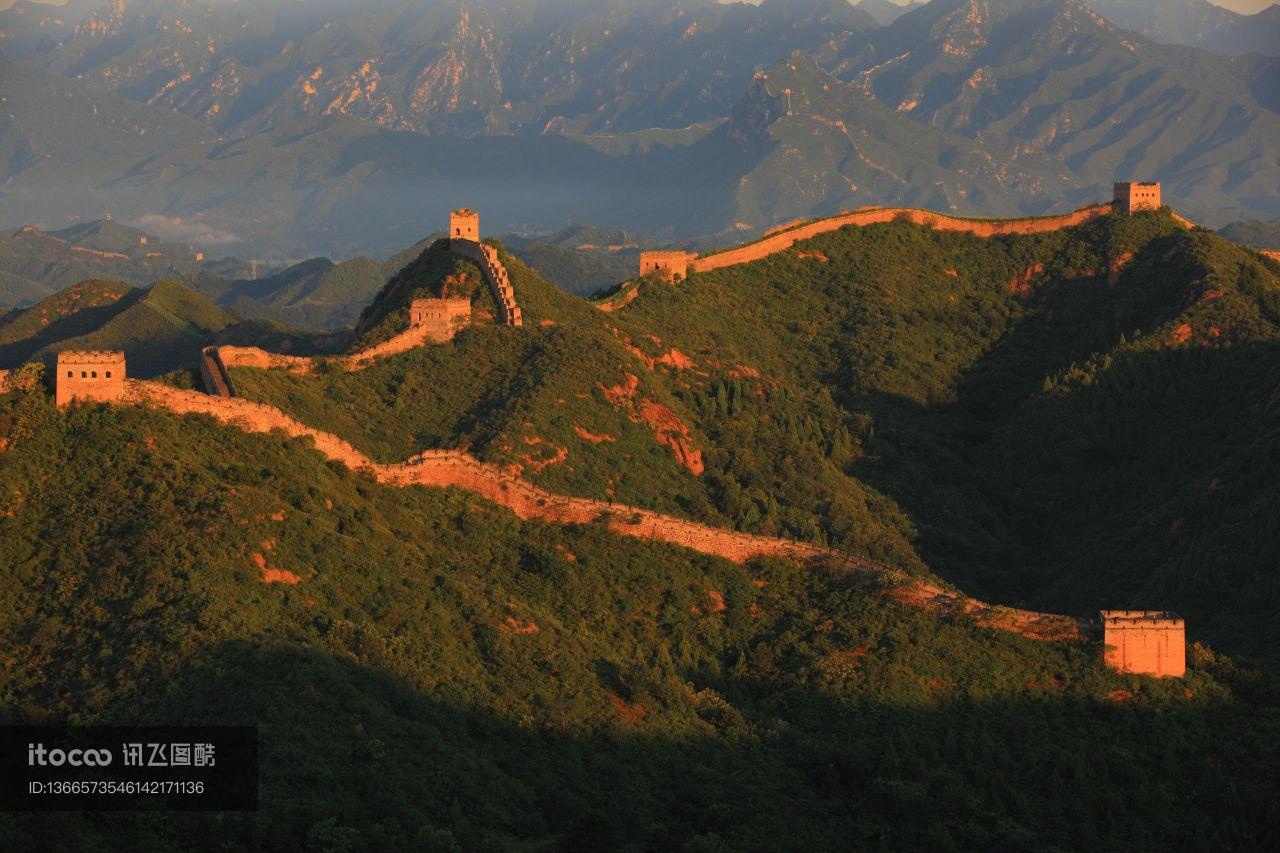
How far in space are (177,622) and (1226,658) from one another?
3385cm

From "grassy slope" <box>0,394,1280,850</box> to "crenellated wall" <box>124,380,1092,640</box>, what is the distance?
90cm

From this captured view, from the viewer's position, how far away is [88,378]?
2717 inches

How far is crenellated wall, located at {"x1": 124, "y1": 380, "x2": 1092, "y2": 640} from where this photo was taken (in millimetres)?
71062

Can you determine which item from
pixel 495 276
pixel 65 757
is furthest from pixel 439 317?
pixel 65 757

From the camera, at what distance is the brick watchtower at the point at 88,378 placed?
6869cm

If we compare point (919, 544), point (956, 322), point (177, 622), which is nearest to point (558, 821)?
point (177, 622)

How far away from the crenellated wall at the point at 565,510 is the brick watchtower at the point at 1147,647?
74.6 inches

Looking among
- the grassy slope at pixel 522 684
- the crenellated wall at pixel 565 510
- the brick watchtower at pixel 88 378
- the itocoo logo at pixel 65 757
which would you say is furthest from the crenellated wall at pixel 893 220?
the itocoo logo at pixel 65 757

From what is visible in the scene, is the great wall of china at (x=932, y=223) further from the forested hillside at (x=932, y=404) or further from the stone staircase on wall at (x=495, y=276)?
the stone staircase on wall at (x=495, y=276)

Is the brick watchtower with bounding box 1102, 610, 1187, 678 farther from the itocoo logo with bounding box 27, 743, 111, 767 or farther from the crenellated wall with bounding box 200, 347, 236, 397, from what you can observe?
the itocoo logo with bounding box 27, 743, 111, 767

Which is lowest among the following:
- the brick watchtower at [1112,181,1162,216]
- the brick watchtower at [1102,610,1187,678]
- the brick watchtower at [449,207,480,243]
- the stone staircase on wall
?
the brick watchtower at [1102,610,1187,678]

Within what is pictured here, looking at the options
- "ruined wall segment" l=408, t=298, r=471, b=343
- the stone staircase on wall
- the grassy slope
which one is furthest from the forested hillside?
the grassy slope

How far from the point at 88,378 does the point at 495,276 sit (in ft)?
143

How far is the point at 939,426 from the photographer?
383ft
